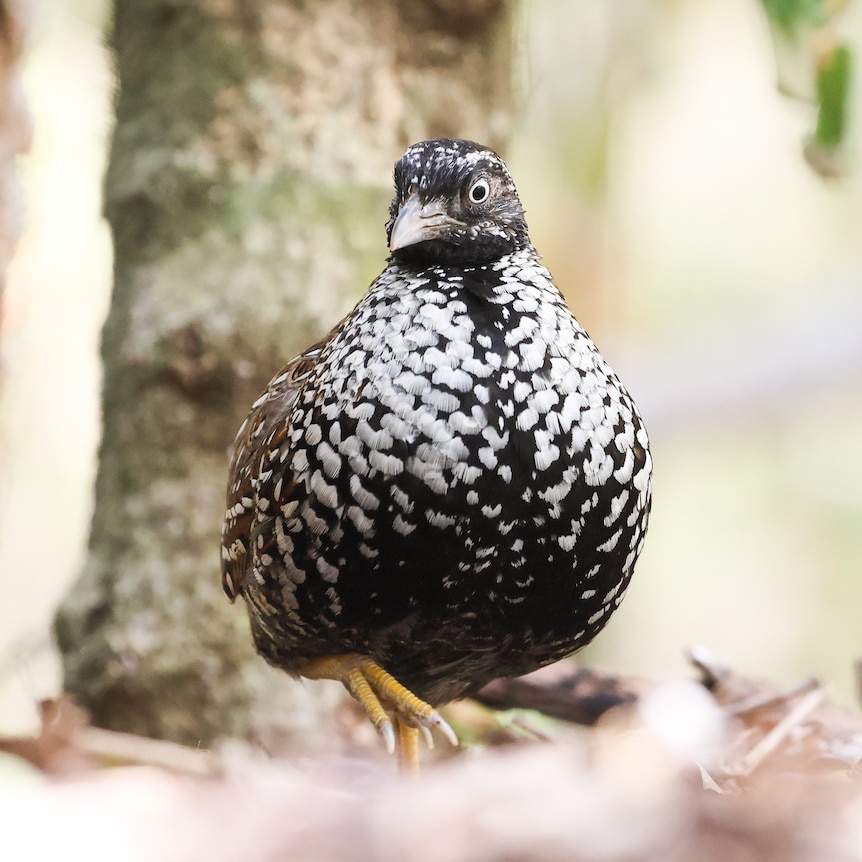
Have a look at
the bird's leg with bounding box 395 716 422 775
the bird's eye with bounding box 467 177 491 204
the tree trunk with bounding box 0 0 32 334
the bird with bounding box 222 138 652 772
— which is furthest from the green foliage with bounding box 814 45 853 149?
the tree trunk with bounding box 0 0 32 334

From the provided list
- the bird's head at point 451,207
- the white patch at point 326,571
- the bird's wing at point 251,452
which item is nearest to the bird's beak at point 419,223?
the bird's head at point 451,207

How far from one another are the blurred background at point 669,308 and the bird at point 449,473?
4.75 ft

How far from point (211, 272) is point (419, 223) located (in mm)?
1843

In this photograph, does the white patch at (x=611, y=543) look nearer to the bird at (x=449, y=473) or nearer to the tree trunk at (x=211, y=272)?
the bird at (x=449, y=473)

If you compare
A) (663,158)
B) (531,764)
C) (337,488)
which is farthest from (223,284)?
(663,158)

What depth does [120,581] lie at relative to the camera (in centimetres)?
452

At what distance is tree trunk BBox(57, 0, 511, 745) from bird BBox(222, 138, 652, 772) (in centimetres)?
132

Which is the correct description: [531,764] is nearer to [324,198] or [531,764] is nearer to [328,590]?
[328,590]

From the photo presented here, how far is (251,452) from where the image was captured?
3453 mm

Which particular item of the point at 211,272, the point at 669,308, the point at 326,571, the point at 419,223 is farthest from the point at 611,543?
the point at 669,308

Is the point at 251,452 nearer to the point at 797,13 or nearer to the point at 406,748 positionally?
the point at 406,748

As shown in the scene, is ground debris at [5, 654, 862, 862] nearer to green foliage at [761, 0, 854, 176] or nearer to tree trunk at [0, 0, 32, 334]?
tree trunk at [0, 0, 32, 334]

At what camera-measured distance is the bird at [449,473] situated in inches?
109

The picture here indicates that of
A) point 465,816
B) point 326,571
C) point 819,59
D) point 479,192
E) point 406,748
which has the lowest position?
point 406,748
